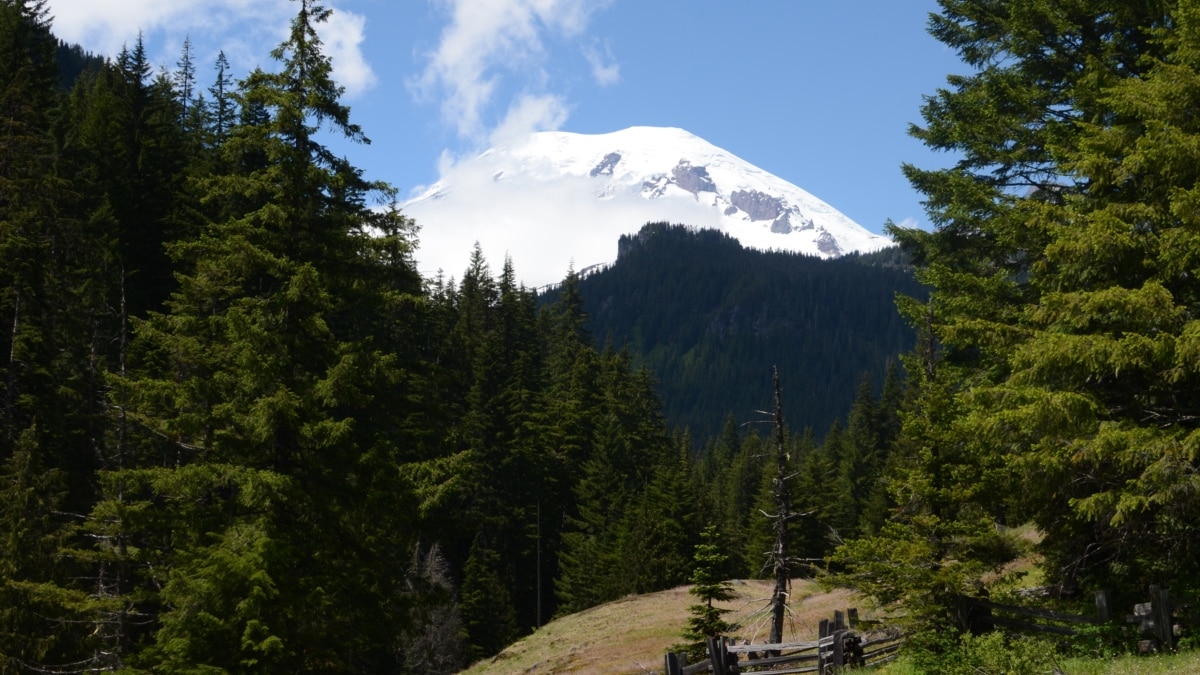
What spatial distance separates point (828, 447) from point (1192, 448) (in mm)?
79208

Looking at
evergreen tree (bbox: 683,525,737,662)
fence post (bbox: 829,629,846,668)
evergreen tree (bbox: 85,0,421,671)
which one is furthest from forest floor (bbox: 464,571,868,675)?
evergreen tree (bbox: 85,0,421,671)

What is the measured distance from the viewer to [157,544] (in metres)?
21.4

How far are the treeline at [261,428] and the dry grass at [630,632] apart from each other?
4285 mm

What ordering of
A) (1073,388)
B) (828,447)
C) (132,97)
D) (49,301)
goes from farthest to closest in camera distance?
(828,447) < (132,97) < (49,301) < (1073,388)

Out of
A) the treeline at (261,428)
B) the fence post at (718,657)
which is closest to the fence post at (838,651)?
the fence post at (718,657)

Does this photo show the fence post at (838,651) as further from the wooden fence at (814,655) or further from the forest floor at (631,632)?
the forest floor at (631,632)

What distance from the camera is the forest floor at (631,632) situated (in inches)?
1219

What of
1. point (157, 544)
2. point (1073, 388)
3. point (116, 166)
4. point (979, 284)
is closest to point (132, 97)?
point (116, 166)

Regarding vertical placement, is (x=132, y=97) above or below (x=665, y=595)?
above

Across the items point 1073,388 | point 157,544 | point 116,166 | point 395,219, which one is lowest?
point 157,544

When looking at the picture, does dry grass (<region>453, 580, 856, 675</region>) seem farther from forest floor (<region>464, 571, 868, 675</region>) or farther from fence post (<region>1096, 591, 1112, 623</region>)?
fence post (<region>1096, 591, 1112, 623</region>)

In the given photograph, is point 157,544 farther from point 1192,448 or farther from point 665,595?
point 665,595

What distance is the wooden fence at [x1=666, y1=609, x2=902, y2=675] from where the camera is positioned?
19.7 m

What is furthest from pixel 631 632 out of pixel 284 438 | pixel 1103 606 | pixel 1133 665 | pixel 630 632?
pixel 1133 665
